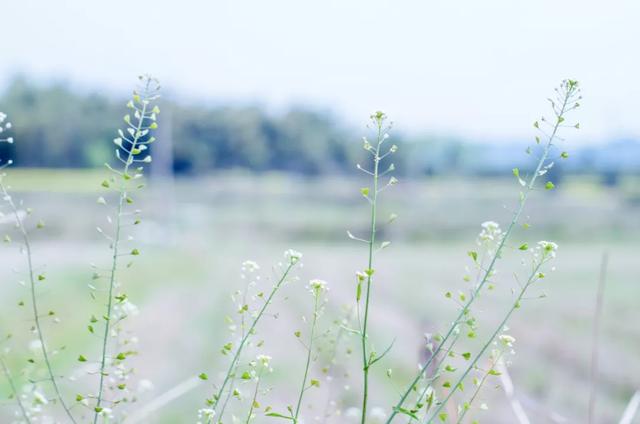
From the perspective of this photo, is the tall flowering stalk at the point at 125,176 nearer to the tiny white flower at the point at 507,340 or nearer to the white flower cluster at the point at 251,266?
the white flower cluster at the point at 251,266

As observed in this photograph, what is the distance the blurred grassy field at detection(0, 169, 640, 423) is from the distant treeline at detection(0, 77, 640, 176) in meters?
1.56

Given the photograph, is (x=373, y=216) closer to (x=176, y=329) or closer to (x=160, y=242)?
(x=176, y=329)

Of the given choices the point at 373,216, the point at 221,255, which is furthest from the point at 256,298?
the point at 221,255

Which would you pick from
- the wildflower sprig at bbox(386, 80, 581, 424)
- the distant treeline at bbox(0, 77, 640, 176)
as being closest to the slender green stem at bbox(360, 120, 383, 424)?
the wildflower sprig at bbox(386, 80, 581, 424)

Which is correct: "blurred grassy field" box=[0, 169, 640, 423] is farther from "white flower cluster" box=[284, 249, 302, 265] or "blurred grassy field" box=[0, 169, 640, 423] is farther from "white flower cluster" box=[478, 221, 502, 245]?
"white flower cluster" box=[284, 249, 302, 265]

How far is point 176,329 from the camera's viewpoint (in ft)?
34.4

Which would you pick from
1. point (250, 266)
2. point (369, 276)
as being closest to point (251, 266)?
point (250, 266)

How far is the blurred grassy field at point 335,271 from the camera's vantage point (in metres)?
6.79

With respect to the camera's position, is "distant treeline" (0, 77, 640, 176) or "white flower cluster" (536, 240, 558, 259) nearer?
"white flower cluster" (536, 240, 558, 259)

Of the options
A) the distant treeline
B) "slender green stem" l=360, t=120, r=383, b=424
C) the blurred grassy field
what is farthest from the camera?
the distant treeline

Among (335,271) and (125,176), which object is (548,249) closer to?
(125,176)

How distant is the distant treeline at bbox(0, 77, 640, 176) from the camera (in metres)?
20.2

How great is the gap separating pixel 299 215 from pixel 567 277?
1538 cm

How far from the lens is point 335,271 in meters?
15.7
